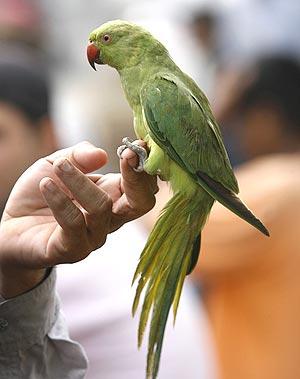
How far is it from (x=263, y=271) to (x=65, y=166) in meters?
2.40

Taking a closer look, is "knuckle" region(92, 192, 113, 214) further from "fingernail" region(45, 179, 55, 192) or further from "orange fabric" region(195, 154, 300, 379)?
"orange fabric" region(195, 154, 300, 379)

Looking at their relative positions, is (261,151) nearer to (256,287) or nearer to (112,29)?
(256,287)

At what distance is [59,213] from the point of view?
9.18ft

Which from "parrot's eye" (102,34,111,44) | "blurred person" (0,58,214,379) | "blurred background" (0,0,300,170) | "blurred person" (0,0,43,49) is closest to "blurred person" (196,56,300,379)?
"blurred person" (0,58,214,379)

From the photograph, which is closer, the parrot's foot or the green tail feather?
the parrot's foot

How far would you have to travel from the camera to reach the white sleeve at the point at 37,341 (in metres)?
3.06

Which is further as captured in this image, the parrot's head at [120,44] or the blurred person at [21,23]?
the blurred person at [21,23]

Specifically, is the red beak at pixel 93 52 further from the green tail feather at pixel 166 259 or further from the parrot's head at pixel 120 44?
the green tail feather at pixel 166 259

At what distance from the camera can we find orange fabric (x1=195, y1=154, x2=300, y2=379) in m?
5.01

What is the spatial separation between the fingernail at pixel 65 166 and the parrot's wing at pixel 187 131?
34 cm

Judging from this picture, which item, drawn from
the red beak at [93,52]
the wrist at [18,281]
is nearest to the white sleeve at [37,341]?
the wrist at [18,281]

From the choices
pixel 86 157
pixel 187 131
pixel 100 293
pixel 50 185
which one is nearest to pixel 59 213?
pixel 50 185

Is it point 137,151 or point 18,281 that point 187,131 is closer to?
point 137,151

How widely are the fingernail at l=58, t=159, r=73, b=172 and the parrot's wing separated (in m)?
0.34
